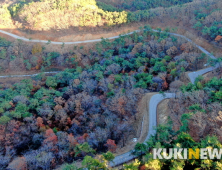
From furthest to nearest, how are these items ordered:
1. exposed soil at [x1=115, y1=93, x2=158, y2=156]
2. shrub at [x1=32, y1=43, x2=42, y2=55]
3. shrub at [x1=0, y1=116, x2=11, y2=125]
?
shrub at [x1=32, y1=43, x2=42, y2=55]
shrub at [x1=0, y1=116, x2=11, y2=125]
exposed soil at [x1=115, y1=93, x2=158, y2=156]

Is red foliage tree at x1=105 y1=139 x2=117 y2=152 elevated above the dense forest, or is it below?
below

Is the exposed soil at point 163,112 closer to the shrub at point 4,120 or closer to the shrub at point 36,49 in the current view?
the shrub at point 4,120

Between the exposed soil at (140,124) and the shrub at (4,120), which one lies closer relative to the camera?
the exposed soil at (140,124)

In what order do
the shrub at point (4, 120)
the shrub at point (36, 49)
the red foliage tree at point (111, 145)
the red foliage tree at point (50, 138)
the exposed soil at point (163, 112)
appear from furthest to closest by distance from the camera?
the shrub at point (36, 49) → the shrub at point (4, 120) → the exposed soil at point (163, 112) → the red foliage tree at point (50, 138) → the red foliage tree at point (111, 145)

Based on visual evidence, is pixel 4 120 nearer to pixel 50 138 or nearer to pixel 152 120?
pixel 50 138

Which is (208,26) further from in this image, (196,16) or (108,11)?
(108,11)

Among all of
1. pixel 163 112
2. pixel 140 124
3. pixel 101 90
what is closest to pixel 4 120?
pixel 101 90

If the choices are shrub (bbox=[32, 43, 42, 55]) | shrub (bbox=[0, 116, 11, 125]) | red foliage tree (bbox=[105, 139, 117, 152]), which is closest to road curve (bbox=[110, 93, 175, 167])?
red foliage tree (bbox=[105, 139, 117, 152])

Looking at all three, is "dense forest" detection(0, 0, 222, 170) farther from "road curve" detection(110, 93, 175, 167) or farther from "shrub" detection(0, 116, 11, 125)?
"road curve" detection(110, 93, 175, 167)

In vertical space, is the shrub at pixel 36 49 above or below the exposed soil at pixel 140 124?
above

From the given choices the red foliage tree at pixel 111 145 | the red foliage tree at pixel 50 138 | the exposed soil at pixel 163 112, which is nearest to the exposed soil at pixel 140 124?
the red foliage tree at pixel 111 145

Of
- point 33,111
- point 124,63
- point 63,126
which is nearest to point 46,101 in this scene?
point 33,111
